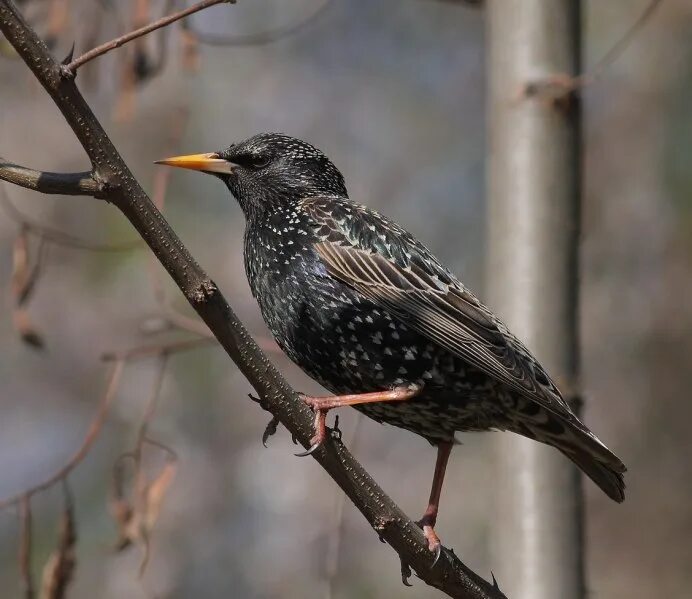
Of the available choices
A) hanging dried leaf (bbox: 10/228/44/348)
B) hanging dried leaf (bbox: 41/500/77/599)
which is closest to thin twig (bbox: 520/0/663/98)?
hanging dried leaf (bbox: 10/228/44/348)

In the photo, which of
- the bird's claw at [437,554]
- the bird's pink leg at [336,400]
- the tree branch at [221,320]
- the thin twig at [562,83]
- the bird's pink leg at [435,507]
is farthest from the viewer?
the thin twig at [562,83]

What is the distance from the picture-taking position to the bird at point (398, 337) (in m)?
3.85

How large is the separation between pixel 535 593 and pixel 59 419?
7.21 m

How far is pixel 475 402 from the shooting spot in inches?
156

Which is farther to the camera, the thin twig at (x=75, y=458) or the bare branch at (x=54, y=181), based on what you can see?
the thin twig at (x=75, y=458)

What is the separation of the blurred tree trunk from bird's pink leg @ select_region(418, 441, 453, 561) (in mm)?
198

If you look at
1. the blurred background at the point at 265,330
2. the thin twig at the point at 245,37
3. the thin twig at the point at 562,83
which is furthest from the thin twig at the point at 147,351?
the blurred background at the point at 265,330

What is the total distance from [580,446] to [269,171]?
4.92 feet

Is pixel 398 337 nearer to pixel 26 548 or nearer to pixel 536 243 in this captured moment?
pixel 536 243

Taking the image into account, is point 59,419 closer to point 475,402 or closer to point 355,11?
point 355,11

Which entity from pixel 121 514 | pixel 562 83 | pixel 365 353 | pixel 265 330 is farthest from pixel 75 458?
pixel 265 330

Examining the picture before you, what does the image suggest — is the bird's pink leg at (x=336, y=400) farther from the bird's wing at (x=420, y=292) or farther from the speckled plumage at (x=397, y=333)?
the bird's wing at (x=420, y=292)

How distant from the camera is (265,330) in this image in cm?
961

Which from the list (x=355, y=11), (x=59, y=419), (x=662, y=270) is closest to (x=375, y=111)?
(x=355, y=11)
